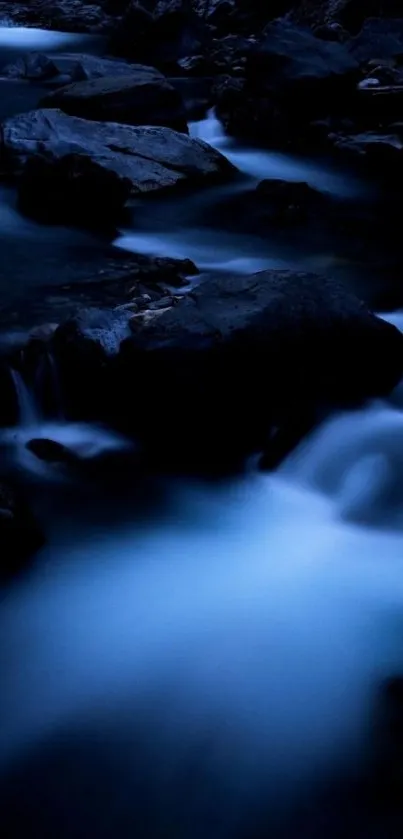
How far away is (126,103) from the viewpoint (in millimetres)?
10359

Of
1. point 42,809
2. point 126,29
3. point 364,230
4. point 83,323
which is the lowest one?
point 42,809

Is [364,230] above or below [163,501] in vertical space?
above

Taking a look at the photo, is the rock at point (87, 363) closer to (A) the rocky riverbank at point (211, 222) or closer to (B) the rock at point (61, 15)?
(A) the rocky riverbank at point (211, 222)

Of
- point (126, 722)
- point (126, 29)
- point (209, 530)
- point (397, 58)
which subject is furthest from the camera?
point (126, 29)

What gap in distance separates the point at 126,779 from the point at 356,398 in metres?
2.75

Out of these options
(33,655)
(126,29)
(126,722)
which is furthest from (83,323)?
(126,29)

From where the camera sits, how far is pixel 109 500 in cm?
446

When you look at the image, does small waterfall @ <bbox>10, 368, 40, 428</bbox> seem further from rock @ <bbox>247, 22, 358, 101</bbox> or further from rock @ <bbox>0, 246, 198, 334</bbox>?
rock @ <bbox>247, 22, 358, 101</bbox>

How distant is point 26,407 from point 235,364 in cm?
115

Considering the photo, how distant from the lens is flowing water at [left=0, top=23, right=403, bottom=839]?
295cm

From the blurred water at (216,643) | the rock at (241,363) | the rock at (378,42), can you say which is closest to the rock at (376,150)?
the rock at (378,42)

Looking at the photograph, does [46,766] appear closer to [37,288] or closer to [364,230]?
[37,288]

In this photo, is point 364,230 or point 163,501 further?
point 364,230

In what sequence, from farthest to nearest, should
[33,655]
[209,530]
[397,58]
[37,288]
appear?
1. [397,58]
2. [37,288]
3. [209,530]
4. [33,655]
